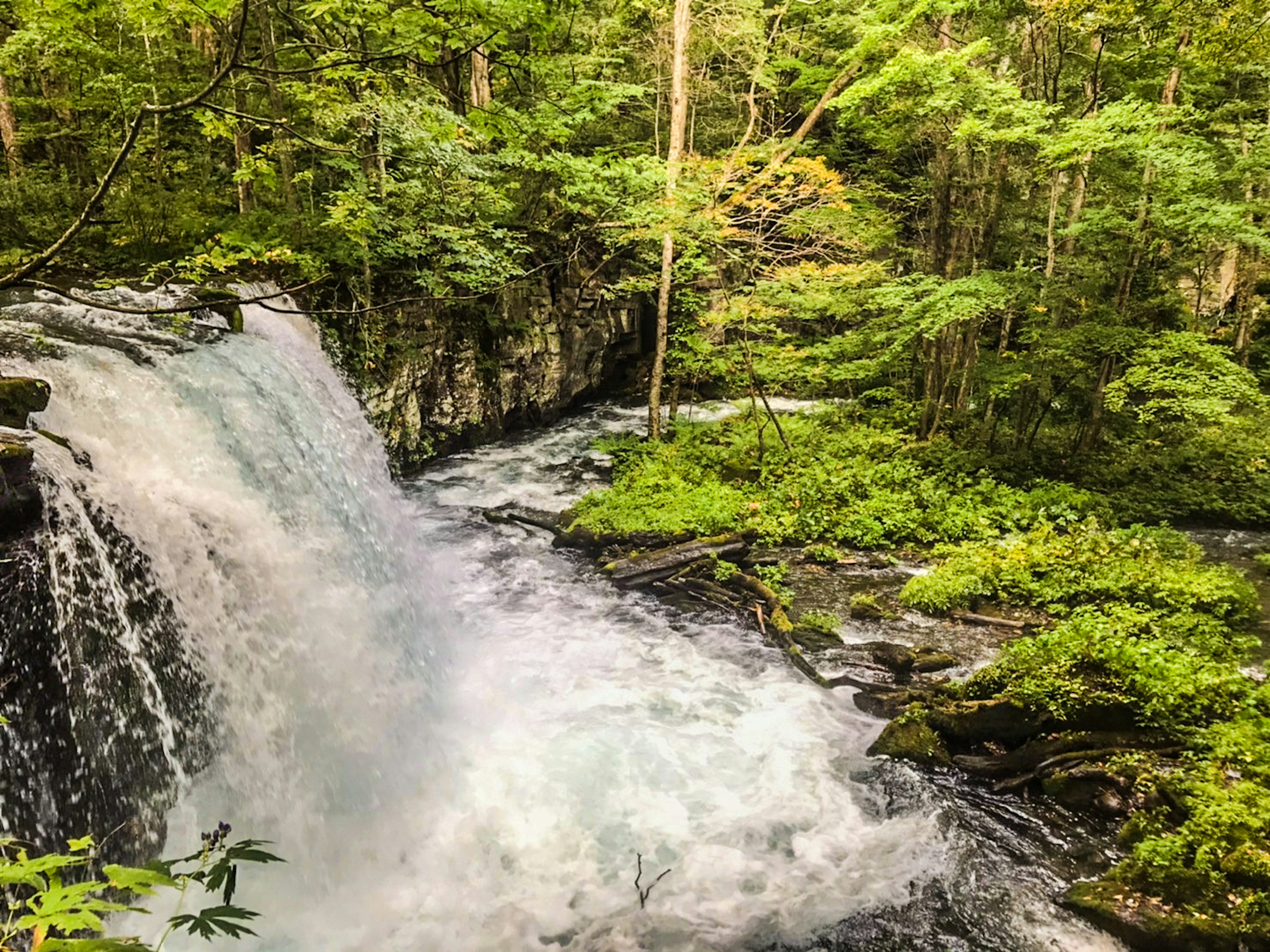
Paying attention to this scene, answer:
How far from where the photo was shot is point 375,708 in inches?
233

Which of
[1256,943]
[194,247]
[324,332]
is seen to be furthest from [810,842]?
[194,247]

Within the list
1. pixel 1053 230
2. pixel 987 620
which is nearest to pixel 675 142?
pixel 1053 230

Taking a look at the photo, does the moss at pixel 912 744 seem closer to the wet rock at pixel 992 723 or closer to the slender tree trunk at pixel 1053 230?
the wet rock at pixel 992 723

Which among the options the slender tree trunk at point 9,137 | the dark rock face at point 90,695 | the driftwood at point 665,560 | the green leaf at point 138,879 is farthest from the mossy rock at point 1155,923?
the slender tree trunk at point 9,137

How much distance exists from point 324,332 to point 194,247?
203 centimetres

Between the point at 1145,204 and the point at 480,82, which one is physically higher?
the point at 480,82

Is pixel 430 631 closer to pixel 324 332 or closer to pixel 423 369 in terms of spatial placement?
pixel 324 332

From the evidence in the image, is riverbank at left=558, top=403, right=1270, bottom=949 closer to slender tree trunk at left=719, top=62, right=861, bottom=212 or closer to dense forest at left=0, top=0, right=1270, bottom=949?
→ dense forest at left=0, top=0, right=1270, bottom=949

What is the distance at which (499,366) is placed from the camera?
14211mm

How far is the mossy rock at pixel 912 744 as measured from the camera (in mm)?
5660

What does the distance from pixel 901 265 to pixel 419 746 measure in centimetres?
1522

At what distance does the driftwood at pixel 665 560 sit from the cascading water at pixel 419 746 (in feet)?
5.18

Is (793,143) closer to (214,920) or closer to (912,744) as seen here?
(912,744)

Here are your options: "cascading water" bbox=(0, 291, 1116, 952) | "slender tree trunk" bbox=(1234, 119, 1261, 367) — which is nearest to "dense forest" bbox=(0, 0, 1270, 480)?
"slender tree trunk" bbox=(1234, 119, 1261, 367)
